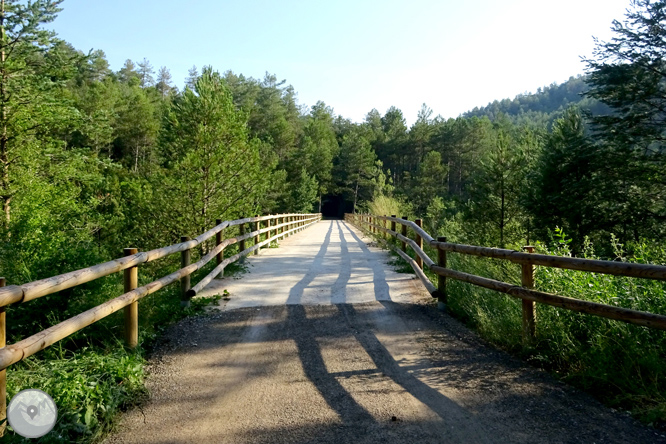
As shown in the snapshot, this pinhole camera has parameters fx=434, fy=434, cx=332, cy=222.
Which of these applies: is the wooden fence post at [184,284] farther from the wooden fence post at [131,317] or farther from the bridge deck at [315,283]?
the wooden fence post at [131,317]

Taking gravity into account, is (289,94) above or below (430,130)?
above

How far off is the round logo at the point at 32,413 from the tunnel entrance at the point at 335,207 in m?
92.1

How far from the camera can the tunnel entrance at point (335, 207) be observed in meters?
96.4

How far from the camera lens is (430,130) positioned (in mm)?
84500

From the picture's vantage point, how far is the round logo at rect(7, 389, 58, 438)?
2.83 metres

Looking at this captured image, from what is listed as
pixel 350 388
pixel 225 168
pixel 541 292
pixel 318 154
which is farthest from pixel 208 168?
pixel 318 154

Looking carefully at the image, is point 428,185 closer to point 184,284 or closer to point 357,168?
point 357,168

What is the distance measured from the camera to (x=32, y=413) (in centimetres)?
297

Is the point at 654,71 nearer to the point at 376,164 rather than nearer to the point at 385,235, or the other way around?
the point at 385,235

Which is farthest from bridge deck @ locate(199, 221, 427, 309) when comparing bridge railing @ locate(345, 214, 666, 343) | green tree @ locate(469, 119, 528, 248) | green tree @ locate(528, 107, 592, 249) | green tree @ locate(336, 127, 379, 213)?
green tree @ locate(336, 127, 379, 213)

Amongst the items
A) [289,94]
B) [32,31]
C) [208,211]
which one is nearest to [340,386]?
[208,211]

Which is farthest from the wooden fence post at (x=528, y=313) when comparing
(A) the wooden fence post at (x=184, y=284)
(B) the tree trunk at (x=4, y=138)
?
(B) the tree trunk at (x=4, y=138)

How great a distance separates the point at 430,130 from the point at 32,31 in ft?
250

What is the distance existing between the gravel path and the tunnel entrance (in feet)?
294
